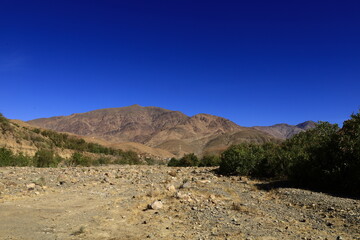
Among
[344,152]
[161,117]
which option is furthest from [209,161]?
[161,117]

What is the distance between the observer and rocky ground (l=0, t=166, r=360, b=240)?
6.52m

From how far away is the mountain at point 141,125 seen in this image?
13038 centimetres

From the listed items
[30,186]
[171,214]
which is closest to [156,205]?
[171,214]

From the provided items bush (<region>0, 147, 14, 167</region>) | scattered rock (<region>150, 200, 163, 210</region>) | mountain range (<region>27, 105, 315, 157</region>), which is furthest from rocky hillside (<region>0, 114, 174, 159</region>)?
mountain range (<region>27, 105, 315, 157</region>)

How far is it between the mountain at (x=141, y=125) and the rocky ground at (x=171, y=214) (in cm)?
9719

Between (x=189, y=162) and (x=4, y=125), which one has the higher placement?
(x=4, y=125)

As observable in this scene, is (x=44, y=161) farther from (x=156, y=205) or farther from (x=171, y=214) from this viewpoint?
(x=171, y=214)

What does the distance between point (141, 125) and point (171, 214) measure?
500ft

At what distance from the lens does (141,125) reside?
522 ft

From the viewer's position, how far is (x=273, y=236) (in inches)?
244

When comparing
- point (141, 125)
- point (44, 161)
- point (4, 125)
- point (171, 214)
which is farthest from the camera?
point (141, 125)

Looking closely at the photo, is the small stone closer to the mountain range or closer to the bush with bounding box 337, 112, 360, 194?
the bush with bounding box 337, 112, 360, 194

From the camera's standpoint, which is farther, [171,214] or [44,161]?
[44,161]

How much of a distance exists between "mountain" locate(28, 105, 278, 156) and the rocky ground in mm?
97188
